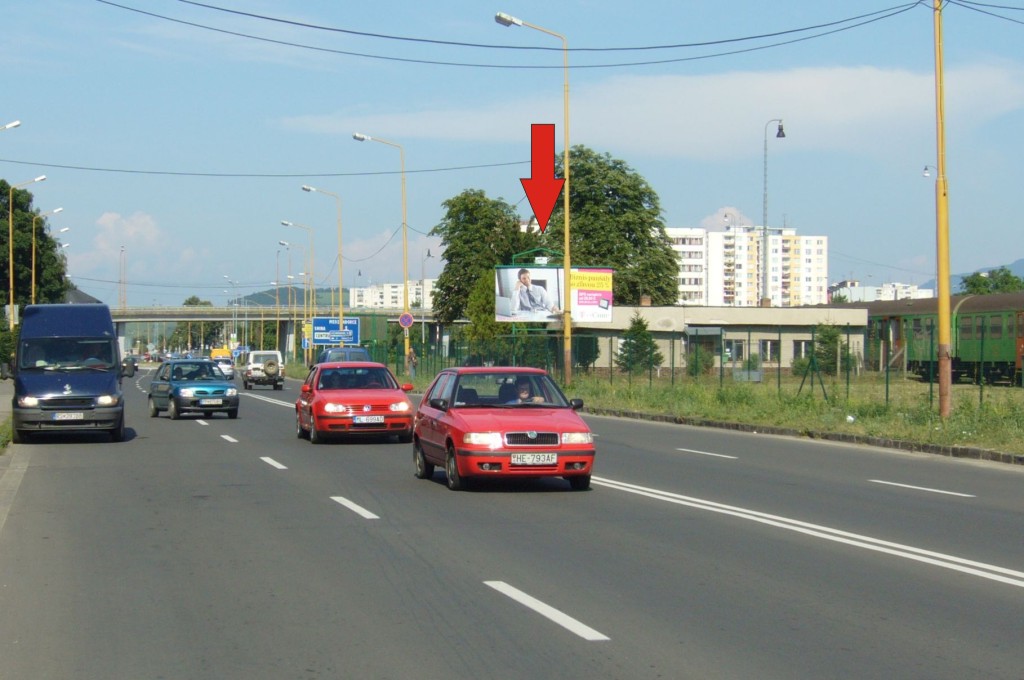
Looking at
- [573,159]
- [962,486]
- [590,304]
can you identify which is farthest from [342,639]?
[573,159]

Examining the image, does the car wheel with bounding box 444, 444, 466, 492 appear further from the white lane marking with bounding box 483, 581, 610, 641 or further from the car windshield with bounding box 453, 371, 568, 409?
the white lane marking with bounding box 483, 581, 610, 641

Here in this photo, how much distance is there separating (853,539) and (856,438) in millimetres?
13647

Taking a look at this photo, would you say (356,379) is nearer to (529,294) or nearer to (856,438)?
(856,438)

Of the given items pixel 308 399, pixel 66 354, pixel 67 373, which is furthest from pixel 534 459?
pixel 66 354

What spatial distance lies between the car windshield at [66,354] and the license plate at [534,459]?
12804 millimetres

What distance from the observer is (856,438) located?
78.3 ft

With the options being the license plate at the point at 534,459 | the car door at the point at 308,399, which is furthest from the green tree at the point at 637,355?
the license plate at the point at 534,459

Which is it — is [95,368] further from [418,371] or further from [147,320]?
[147,320]

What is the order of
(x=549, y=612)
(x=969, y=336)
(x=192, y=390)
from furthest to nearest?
(x=969, y=336) < (x=192, y=390) < (x=549, y=612)

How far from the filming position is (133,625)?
7.41m

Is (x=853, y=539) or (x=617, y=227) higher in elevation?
(x=617, y=227)

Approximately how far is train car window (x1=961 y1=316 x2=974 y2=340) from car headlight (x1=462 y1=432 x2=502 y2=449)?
44.4m

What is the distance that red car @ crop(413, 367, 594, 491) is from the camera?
13.9 meters

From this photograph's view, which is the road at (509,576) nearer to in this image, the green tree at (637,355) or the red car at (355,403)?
the red car at (355,403)
